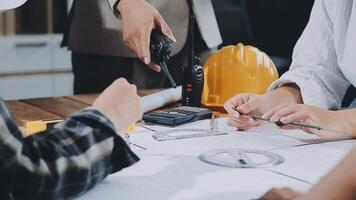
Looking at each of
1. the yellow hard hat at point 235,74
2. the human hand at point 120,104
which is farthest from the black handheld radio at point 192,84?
the human hand at point 120,104

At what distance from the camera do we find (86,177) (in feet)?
2.62

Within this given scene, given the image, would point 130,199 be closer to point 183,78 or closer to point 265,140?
point 265,140

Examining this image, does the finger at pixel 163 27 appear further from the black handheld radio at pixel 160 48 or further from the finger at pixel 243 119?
the finger at pixel 243 119

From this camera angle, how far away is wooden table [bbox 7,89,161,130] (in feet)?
4.78

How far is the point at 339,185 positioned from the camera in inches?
26.7

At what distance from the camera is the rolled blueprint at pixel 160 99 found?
5.03 feet

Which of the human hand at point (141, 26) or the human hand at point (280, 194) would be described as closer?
the human hand at point (280, 194)

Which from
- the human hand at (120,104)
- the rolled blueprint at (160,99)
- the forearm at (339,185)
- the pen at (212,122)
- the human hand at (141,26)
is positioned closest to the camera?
the forearm at (339,185)

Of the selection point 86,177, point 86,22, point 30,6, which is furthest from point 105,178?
point 30,6

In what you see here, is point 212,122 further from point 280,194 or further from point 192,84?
point 280,194

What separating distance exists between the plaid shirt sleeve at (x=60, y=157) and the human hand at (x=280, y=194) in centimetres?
23

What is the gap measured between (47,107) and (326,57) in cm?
76

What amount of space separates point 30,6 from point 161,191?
2772 mm

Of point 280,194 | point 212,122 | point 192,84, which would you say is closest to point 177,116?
point 212,122
